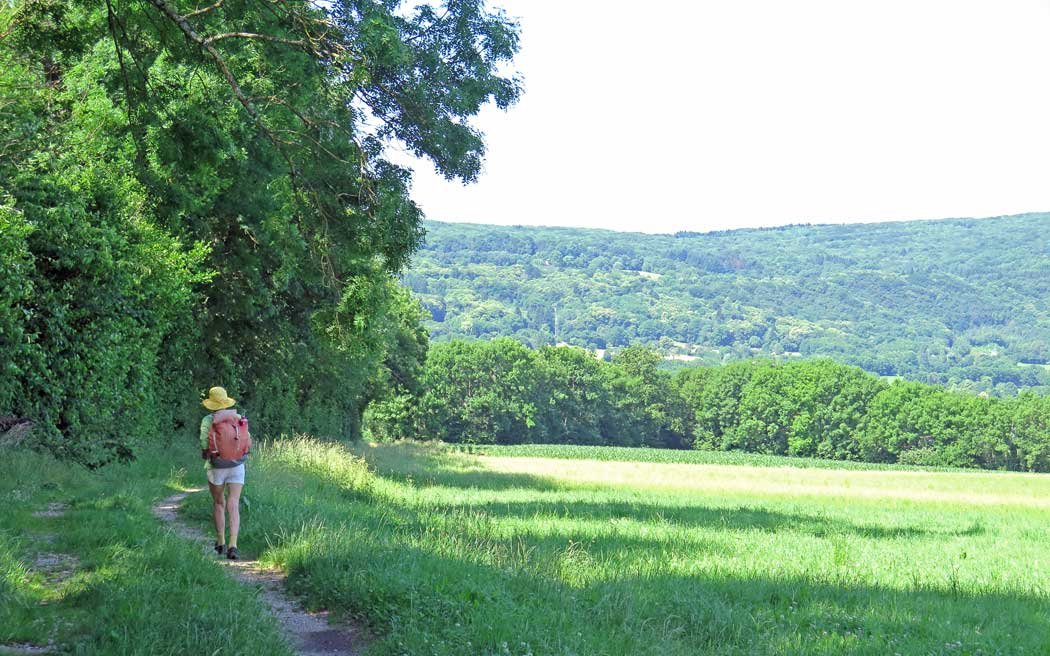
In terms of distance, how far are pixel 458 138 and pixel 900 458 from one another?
A: 11322 centimetres

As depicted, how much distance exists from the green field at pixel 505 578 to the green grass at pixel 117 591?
0.08ft

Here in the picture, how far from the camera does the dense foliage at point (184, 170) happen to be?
9125 mm

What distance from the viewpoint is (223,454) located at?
11203 millimetres

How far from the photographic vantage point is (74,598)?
7.83m

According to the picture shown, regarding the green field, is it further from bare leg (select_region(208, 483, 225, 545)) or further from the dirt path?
bare leg (select_region(208, 483, 225, 545))

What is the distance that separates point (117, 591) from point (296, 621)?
4.46 ft

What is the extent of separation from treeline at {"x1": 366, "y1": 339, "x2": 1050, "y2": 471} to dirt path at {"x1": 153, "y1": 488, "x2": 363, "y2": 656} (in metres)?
89.7

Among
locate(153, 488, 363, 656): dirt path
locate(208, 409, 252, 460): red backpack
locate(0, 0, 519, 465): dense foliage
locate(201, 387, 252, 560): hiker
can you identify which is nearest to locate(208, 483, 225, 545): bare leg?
locate(201, 387, 252, 560): hiker

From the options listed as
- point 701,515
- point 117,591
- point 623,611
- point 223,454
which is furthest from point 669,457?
point 117,591

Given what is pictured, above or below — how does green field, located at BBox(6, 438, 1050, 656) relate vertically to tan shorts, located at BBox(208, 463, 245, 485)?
below

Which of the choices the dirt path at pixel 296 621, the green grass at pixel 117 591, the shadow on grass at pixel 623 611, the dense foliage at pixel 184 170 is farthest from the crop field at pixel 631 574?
the dense foliage at pixel 184 170

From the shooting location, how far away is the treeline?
366 ft

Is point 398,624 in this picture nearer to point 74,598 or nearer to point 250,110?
point 74,598

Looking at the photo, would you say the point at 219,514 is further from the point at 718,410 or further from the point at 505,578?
the point at 718,410
